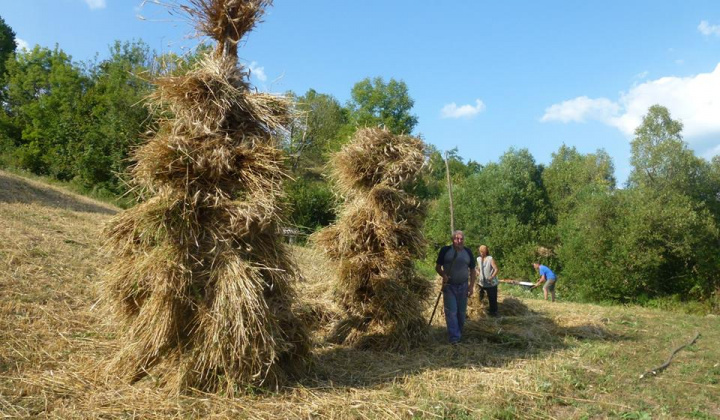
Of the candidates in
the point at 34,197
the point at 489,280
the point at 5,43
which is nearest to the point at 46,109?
the point at 5,43

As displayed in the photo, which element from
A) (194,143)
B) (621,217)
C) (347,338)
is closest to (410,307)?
(347,338)

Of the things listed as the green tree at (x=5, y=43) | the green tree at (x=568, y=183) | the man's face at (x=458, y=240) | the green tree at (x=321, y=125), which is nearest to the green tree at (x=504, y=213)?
the green tree at (x=568, y=183)

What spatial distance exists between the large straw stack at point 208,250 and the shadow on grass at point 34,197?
8.92 meters

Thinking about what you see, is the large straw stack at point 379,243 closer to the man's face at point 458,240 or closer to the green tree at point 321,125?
the man's face at point 458,240

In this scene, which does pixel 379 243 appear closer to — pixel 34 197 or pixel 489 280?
pixel 489 280

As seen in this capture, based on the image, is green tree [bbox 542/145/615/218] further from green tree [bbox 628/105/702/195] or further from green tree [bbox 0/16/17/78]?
green tree [bbox 0/16/17/78]

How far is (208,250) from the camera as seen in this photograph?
541cm

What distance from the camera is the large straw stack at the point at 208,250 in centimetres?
514

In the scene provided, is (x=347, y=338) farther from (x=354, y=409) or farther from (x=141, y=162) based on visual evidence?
(x=141, y=162)

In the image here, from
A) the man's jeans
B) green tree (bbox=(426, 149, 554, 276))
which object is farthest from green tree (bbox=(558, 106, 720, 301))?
the man's jeans

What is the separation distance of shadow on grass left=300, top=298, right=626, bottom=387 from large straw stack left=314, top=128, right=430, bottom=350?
416 millimetres

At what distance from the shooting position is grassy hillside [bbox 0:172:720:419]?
493cm

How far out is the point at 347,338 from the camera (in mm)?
7852

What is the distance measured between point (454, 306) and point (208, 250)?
4.43 metres
